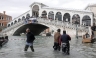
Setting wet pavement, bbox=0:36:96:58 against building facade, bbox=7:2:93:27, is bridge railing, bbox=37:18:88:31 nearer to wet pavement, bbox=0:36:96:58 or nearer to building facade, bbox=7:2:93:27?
building facade, bbox=7:2:93:27

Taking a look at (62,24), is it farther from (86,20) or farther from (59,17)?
(86,20)

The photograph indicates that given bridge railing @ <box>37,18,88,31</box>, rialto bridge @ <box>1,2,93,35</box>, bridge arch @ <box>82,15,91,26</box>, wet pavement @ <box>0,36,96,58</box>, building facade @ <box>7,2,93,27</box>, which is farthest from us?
bridge arch @ <box>82,15,91,26</box>

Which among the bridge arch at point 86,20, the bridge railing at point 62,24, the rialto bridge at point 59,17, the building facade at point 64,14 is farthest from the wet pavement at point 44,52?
the bridge arch at point 86,20

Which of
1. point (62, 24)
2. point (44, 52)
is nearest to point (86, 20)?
point (62, 24)

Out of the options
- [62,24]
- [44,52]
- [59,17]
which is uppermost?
[59,17]

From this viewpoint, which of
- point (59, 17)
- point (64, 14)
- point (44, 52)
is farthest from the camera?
point (59, 17)

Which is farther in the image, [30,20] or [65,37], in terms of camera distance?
[30,20]

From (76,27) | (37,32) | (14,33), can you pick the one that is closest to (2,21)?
(37,32)

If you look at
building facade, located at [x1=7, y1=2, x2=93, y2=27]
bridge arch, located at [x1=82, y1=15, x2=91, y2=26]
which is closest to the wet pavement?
building facade, located at [x1=7, y1=2, x2=93, y2=27]

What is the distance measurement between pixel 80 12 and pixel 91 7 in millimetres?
21015

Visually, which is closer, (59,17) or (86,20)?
(86,20)

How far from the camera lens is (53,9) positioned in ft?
133

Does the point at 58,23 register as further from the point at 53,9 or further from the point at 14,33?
the point at 14,33

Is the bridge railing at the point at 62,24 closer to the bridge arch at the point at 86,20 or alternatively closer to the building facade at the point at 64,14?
the building facade at the point at 64,14
